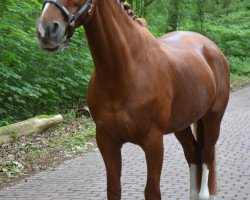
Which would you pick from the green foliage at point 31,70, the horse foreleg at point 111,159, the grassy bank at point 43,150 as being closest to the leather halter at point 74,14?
the horse foreleg at point 111,159

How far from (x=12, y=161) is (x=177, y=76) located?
3937 mm

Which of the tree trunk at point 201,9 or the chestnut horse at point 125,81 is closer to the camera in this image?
the chestnut horse at point 125,81

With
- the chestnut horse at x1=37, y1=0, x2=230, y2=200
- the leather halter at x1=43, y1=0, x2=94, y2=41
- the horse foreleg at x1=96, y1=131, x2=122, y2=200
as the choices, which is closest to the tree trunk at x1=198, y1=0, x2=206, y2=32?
the chestnut horse at x1=37, y1=0, x2=230, y2=200

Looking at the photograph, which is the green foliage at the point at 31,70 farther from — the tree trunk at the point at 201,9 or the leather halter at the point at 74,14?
the tree trunk at the point at 201,9

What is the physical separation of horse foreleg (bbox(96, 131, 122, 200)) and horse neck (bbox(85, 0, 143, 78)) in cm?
→ 51

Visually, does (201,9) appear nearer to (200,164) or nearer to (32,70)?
(32,70)

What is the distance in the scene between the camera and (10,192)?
568 centimetres

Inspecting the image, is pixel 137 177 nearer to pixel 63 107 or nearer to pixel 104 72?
pixel 104 72

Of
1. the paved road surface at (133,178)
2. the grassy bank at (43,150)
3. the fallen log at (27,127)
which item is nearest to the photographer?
the paved road surface at (133,178)

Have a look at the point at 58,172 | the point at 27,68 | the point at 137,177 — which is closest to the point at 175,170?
the point at 137,177

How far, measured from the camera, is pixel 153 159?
329 cm

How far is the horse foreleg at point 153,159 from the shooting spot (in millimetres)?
3248

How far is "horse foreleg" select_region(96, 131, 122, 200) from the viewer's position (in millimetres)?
3381

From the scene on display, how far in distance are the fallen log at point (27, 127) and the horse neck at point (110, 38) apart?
4.85 meters
